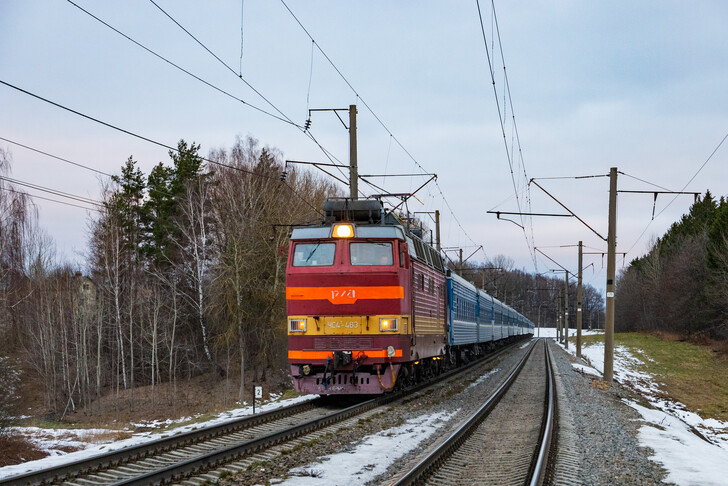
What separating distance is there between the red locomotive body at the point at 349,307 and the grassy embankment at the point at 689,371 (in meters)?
14.6

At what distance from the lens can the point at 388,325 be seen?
13.8 metres

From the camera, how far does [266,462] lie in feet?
27.8

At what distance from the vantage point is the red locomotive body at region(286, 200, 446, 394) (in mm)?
13844

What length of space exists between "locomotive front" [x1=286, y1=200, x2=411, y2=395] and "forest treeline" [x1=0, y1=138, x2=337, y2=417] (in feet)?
58.2

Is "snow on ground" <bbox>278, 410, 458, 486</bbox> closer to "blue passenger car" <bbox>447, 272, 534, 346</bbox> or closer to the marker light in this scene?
the marker light

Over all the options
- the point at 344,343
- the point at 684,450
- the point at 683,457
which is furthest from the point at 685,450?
the point at 344,343

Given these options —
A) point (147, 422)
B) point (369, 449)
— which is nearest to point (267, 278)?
point (147, 422)

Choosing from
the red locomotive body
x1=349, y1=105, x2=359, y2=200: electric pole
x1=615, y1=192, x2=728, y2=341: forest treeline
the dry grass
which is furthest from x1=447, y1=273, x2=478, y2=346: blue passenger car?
x1=615, y1=192, x2=728, y2=341: forest treeline

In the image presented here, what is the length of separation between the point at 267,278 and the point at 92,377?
15783 millimetres

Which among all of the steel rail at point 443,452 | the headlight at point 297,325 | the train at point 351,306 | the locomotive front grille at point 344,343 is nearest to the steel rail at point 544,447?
the steel rail at point 443,452

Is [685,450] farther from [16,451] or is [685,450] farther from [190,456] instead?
[16,451]

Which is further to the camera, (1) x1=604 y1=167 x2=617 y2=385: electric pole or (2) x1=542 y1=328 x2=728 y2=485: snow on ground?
(1) x1=604 y1=167 x2=617 y2=385: electric pole

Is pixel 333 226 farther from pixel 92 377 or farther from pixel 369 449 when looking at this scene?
pixel 92 377

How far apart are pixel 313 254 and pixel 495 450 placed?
20.4ft
